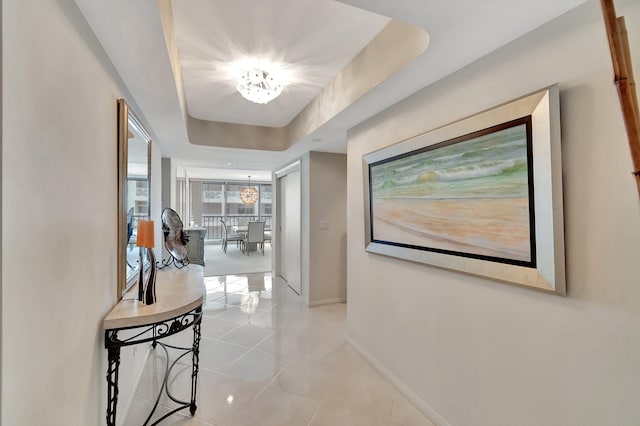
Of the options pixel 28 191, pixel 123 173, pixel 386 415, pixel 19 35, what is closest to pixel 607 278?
pixel 386 415

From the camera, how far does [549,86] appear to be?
1.27 m

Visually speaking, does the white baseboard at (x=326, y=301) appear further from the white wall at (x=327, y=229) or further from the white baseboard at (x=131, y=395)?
the white baseboard at (x=131, y=395)

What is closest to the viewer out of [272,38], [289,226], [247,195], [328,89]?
[272,38]

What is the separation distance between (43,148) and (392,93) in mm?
1960

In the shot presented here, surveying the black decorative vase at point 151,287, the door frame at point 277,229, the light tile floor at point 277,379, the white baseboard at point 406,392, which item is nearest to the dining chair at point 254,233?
the door frame at point 277,229

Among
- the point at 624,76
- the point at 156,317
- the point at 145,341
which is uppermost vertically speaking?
the point at 624,76

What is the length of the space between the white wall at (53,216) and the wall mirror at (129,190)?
0.19m

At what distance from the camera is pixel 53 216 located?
100 cm

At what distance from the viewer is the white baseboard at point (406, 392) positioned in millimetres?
1851

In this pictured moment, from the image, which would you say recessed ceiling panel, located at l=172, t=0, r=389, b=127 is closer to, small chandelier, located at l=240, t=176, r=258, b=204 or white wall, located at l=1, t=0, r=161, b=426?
white wall, located at l=1, t=0, r=161, b=426

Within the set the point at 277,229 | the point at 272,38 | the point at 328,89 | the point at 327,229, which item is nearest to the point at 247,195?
the point at 277,229

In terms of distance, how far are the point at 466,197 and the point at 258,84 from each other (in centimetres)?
178

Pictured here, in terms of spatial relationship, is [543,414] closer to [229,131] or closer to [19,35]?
[19,35]

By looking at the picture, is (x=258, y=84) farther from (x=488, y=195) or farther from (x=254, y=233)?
(x=254, y=233)
